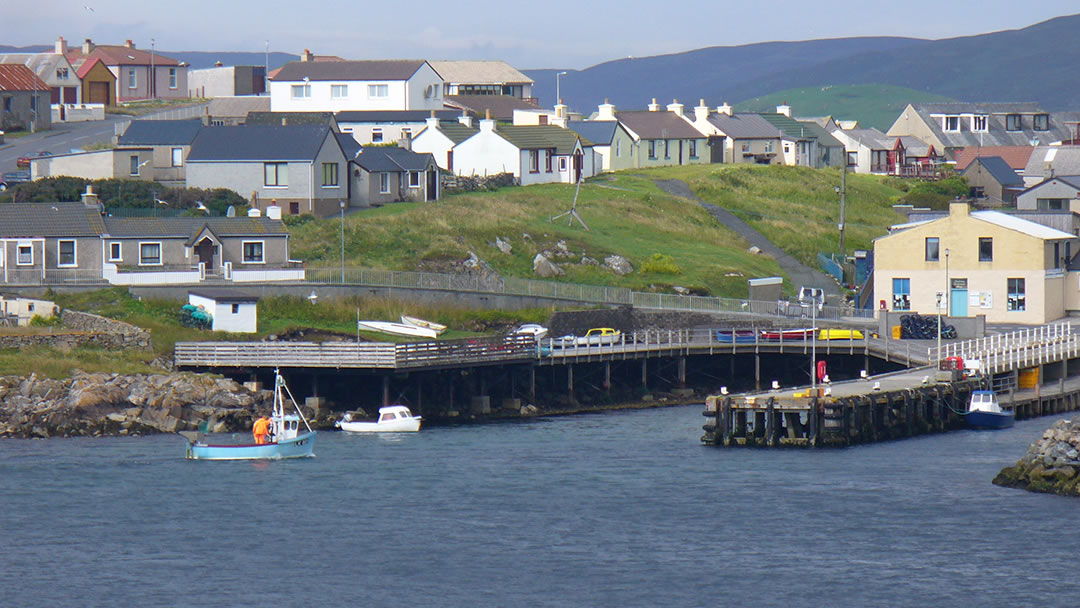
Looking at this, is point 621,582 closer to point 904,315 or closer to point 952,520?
point 952,520

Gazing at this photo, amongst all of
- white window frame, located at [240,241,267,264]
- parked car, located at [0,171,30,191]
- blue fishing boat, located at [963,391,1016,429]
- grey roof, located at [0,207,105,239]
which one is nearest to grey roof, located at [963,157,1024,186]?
blue fishing boat, located at [963,391,1016,429]

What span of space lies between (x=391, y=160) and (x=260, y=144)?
8.45 m

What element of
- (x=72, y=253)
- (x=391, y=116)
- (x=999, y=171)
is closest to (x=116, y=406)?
(x=72, y=253)

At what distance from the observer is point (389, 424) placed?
238 feet

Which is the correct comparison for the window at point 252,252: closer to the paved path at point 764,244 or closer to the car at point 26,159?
the car at point 26,159

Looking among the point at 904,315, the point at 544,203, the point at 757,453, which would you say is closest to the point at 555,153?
the point at 544,203

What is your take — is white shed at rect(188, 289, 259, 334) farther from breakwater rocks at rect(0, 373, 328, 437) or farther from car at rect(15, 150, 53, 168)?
car at rect(15, 150, 53, 168)

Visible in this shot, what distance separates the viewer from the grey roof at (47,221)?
8556 centimetres

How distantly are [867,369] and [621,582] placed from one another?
1402 inches

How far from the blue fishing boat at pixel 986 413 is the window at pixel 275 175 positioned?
45.8m

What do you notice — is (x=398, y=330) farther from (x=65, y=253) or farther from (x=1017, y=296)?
(x=1017, y=296)

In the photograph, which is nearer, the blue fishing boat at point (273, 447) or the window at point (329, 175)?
the blue fishing boat at point (273, 447)

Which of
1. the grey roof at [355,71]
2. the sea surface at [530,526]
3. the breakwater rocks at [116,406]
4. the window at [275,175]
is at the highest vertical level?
the grey roof at [355,71]

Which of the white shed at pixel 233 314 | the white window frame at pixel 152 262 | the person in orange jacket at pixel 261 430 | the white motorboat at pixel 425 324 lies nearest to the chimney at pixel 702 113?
the white motorboat at pixel 425 324
